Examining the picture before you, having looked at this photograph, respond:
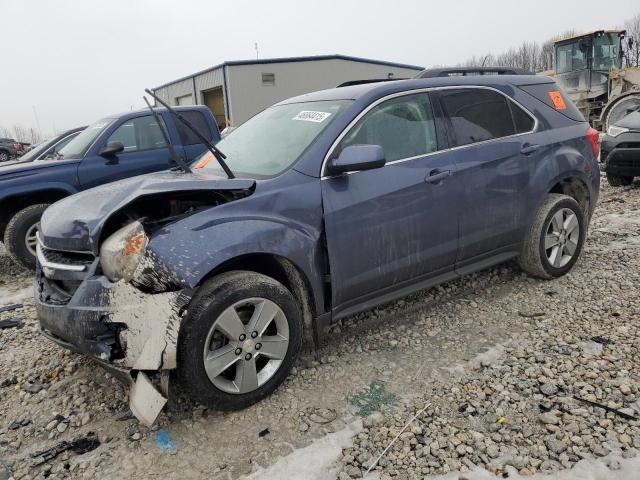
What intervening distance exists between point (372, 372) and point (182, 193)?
158 cm

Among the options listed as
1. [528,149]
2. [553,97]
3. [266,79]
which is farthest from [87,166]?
[266,79]

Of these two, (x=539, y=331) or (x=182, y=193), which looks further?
(x=539, y=331)

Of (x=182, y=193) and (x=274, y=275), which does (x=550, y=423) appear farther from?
(x=182, y=193)

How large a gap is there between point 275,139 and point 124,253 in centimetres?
138

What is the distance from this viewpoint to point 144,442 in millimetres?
2494

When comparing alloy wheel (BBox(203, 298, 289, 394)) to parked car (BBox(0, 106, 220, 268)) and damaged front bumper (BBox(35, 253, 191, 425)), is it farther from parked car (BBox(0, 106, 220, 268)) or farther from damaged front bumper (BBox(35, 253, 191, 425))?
parked car (BBox(0, 106, 220, 268))

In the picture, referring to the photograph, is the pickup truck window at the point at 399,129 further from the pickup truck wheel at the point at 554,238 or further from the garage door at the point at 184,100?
the garage door at the point at 184,100

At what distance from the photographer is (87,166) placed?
5.97 m

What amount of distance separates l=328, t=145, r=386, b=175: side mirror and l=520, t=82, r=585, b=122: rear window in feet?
6.41

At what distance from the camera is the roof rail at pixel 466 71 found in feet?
12.2

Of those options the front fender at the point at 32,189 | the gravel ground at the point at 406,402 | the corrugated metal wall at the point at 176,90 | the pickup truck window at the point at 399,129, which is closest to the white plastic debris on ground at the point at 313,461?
the gravel ground at the point at 406,402

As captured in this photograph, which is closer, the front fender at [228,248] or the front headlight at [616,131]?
the front fender at [228,248]

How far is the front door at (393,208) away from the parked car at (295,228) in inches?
0.4

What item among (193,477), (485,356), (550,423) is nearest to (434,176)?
(485,356)
